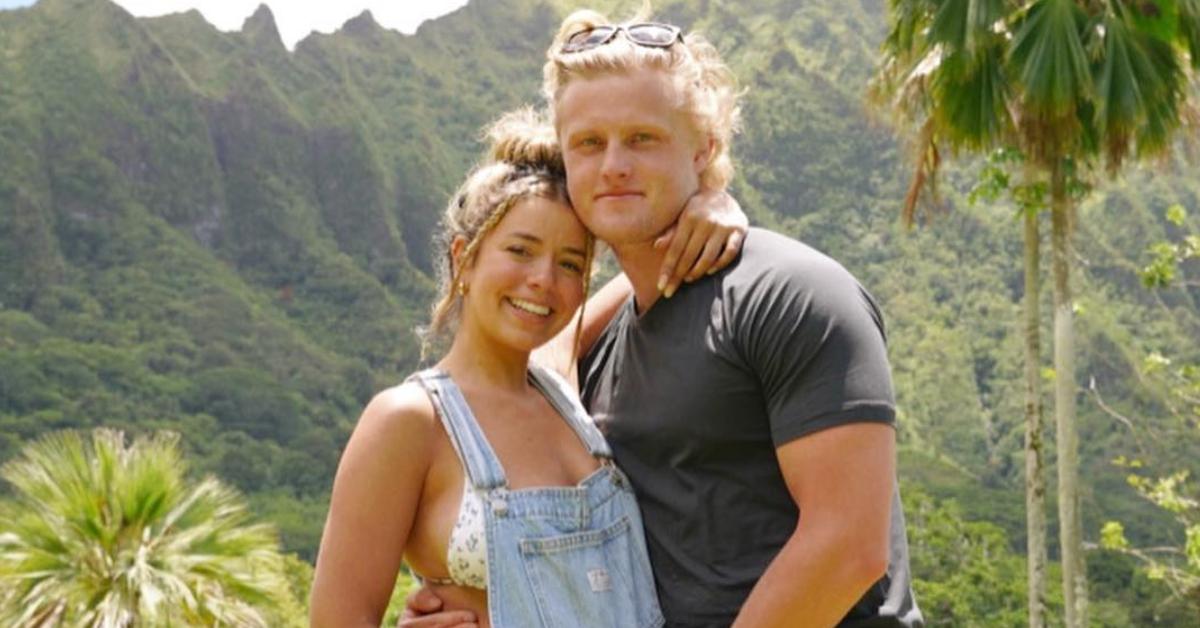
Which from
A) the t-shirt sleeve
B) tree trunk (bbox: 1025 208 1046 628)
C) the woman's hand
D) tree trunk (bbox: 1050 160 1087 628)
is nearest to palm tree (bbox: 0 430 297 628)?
tree trunk (bbox: 1025 208 1046 628)

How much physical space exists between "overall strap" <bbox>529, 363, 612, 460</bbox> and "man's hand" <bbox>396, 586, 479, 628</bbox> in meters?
0.35

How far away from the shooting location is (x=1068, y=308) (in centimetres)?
1302

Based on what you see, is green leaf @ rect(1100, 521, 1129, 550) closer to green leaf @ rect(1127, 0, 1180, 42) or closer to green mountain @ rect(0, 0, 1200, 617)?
green leaf @ rect(1127, 0, 1180, 42)

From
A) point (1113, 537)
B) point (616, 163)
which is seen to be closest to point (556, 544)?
point (616, 163)

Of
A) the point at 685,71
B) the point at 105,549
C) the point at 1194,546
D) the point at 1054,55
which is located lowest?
the point at 1194,546

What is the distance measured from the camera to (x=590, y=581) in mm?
2516

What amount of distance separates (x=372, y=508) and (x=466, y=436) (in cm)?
18

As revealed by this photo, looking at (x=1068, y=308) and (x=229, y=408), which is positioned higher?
(x=1068, y=308)

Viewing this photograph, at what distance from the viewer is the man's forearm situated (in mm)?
2279

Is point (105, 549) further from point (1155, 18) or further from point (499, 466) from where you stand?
point (499, 466)

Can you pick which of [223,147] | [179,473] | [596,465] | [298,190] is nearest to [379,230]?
[298,190]

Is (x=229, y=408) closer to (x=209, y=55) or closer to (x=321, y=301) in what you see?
(x=321, y=301)

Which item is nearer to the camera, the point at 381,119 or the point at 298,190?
the point at 298,190

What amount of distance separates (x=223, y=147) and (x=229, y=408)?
36128 millimetres
